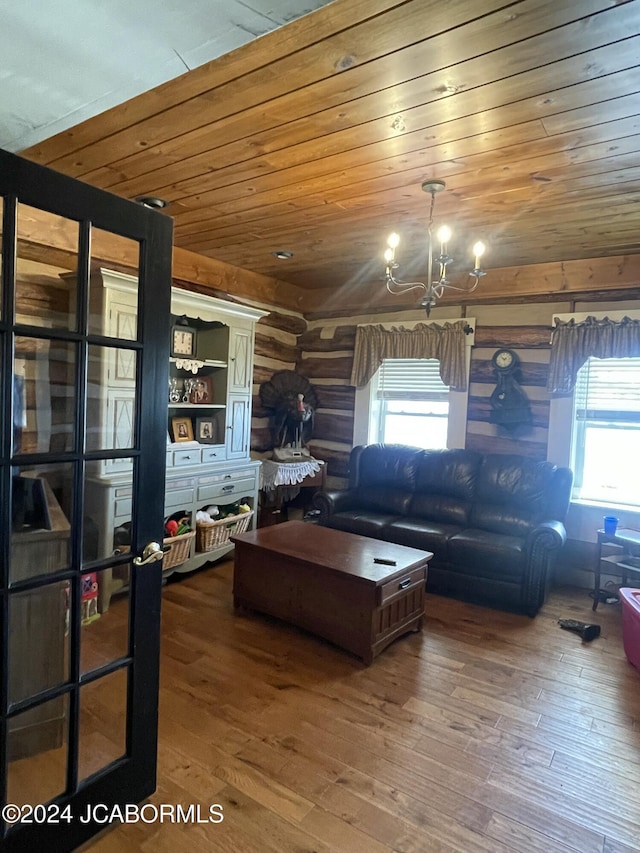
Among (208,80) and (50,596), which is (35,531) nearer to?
(50,596)

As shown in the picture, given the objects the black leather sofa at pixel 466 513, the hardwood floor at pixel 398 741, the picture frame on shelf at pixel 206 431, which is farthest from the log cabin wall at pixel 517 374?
the picture frame on shelf at pixel 206 431

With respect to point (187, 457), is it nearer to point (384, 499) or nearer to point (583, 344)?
point (384, 499)

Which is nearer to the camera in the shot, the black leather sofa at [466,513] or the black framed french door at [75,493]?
the black framed french door at [75,493]

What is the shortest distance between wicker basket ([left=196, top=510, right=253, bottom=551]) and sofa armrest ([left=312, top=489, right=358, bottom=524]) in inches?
25.0

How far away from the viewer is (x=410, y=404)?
205 inches

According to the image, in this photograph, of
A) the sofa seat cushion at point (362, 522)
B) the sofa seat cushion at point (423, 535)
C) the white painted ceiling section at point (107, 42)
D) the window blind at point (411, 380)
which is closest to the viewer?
the white painted ceiling section at point (107, 42)

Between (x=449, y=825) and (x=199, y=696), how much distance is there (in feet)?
4.18

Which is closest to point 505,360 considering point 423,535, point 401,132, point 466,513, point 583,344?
point 583,344

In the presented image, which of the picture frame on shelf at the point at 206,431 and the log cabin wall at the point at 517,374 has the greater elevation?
the log cabin wall at the point at 517,374

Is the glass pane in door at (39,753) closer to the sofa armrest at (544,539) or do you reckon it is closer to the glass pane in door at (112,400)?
the glass pane in door at (112,400)

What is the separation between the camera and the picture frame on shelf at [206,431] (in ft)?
14.5

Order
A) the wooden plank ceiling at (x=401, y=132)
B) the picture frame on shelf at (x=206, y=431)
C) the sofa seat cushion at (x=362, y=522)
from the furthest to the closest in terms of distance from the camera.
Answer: the picture frame on shelf at (x=206, y=431), the sofa seat cushion at (x=362, y=522), the wooden plank ceiling at (x=401, y=132)

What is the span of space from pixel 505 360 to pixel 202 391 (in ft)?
8.74

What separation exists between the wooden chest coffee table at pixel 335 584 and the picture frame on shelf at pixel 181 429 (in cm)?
116
